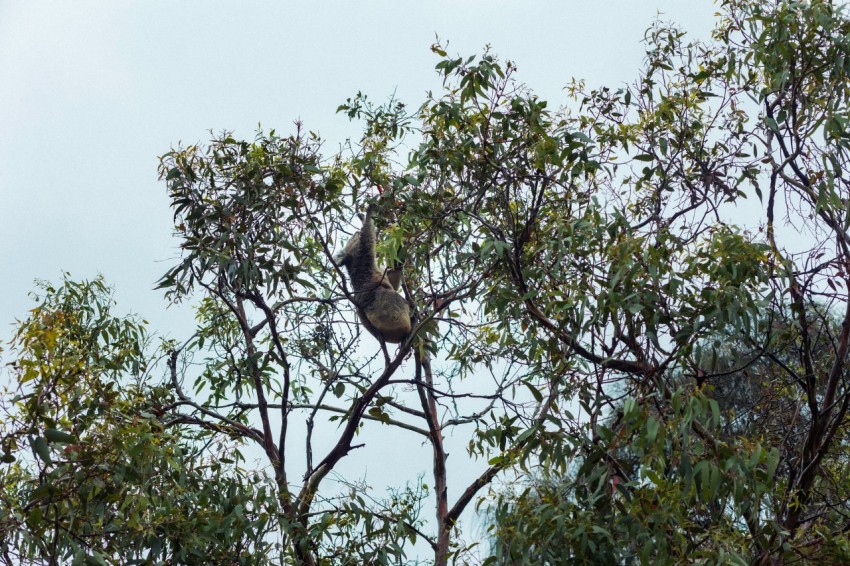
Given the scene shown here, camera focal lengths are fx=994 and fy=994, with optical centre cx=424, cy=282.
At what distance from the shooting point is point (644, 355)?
5.30 metres

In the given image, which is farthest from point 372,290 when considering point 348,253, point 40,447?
point 40,447

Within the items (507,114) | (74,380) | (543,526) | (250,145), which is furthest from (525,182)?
(74,380)

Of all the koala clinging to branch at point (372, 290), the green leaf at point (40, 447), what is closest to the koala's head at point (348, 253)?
the koala clinging to branch at point (372, 290)

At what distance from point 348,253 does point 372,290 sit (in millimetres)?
416

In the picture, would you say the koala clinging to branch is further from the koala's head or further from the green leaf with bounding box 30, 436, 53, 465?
the green leaf with bounding box 30, 436, 53, 465

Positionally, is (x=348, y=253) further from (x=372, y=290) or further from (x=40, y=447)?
(x=40, y=447)

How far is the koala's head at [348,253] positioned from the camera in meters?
8.09

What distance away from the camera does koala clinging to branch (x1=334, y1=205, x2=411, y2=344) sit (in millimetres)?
7789

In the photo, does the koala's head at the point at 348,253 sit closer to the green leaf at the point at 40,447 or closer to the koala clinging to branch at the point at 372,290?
the koala clinging to branch at the point at 372,290

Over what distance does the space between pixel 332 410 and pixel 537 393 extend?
3255 millimetres

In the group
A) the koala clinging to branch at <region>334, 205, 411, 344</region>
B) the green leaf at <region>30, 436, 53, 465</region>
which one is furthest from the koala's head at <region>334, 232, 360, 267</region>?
the green leaf at <region>30, 436, 53, 465</region>

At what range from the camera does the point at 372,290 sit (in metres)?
7.92

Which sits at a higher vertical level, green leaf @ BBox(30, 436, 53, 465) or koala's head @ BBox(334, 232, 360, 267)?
koala's head @ BBox(334, 232, 360, 267)

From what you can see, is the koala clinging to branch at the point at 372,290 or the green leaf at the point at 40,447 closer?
the green leaf at the point at 40,447
